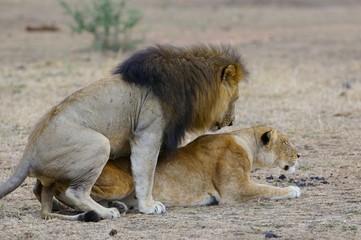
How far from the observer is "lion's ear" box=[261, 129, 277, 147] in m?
6.71

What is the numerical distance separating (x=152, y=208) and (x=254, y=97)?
5.41 metres

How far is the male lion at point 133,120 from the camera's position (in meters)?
5.95

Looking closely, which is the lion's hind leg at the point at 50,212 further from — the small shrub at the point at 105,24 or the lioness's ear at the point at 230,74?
the small shrub at the point at 105,24

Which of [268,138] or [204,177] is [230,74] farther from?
[204,177]

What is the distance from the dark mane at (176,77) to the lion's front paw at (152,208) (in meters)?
0.40

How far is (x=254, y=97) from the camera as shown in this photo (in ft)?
37.3

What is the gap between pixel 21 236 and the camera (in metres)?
5.43

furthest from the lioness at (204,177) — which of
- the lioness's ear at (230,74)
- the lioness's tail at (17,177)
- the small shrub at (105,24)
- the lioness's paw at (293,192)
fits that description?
the small shrub at (105,24)

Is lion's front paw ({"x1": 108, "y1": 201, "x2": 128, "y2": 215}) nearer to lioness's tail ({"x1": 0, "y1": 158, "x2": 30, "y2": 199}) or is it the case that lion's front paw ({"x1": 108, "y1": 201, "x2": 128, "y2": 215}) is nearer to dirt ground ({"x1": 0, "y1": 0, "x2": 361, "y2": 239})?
dirt ground ({"x1": 0, "y1": 0, "x2": 361, "y2": 239})

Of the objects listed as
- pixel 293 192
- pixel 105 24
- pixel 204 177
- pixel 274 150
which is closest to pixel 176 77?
pixel 204 177

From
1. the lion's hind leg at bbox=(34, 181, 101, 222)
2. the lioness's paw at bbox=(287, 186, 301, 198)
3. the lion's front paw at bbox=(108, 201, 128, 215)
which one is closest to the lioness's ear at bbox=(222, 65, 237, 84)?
the lioness's paw at bbox=(287, 186, 301, 198)

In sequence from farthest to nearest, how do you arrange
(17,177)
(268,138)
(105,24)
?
1. (105,24)
2. (268,138)
3. (17,177)

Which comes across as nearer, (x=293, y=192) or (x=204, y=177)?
(x=204, y=177)

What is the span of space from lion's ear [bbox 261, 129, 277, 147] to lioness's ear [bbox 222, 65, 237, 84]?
17.9 inches
